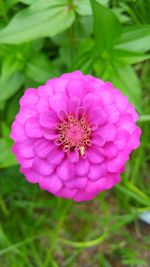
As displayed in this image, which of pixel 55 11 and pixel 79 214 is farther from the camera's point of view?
pixel 79 214

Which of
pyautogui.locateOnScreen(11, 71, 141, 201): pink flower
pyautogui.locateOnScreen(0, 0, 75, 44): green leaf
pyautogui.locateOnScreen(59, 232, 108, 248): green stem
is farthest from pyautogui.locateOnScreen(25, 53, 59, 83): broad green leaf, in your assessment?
pyautogui.locateOnScreen(59, 232, 108, 248): green stem

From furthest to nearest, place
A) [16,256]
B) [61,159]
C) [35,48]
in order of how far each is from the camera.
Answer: [16,256]
[35,48]
[61,159]

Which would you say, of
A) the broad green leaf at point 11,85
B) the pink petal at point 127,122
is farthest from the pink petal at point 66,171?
the broad green leaf at point 11,85

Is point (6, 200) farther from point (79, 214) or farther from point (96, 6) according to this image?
point (96, 6)

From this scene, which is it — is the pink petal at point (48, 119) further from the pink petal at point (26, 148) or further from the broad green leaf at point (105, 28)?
the broad green leaf at point (105, 28)

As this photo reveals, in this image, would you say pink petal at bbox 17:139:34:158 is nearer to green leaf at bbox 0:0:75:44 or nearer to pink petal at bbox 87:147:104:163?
pink petal at bbox 87:147:104:163

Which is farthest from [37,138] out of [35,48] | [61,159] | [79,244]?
[79,244]

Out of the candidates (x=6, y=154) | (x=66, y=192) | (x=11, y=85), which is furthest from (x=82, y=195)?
(x=11, y=85)

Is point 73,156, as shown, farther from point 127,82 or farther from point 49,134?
point 127,82
